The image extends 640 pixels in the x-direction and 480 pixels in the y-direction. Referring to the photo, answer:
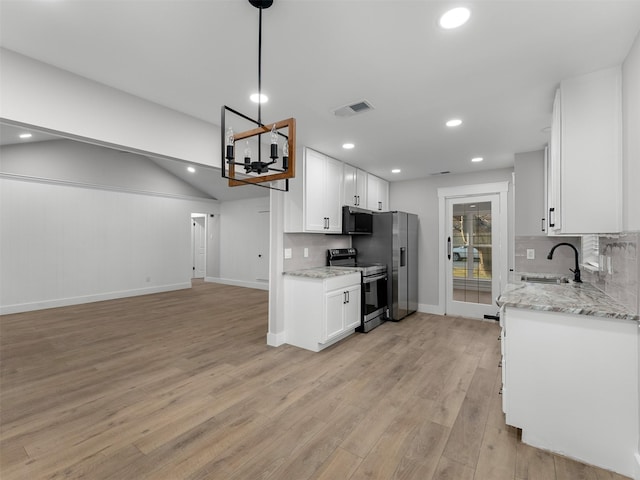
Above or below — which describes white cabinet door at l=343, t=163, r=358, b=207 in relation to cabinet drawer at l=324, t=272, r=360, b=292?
above

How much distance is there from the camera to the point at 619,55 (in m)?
1.88

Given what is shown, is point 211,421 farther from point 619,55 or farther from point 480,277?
point 480,277

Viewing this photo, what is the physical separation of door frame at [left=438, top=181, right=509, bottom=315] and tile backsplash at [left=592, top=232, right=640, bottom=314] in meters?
2.13

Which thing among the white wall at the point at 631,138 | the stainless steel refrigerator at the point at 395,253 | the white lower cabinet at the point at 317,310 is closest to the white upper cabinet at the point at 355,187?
the stainless steel refrigerator at the point at 395,253

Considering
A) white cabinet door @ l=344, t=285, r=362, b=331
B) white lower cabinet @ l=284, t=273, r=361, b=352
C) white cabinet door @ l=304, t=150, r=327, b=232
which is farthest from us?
white cabinet door @ l=344, t=285, r=362, b=331

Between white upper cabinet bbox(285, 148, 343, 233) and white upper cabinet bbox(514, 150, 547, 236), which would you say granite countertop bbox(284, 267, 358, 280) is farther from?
white upper cabinet bbox(514, 150, 547, 236)

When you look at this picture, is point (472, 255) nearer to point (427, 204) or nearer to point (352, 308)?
point (427, 204)

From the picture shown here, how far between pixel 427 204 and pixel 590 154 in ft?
11.5

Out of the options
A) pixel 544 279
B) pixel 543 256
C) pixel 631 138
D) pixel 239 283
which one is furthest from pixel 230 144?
pixel 239 283

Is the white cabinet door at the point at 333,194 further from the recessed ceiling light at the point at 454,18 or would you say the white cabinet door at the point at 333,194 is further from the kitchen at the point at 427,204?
the recessed ceiling light at the point at 454,18

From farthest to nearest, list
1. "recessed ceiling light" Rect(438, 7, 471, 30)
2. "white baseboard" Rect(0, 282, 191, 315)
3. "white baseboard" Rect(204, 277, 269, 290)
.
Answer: "white baseboard" Rect(204, 277, 269, 290) → "white baseboard" Rect(0, 282, 191, 315) → "recessed ceiling light" Rect(438, 7, 471, 30)

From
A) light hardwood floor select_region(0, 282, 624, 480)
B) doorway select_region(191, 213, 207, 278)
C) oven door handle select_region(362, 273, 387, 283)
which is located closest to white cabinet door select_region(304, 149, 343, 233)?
oven door handle select_region(362, 273, 387, 283)

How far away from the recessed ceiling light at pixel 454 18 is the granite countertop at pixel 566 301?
1.70 m

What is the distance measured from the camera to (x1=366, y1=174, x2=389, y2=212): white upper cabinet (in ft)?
17.2
